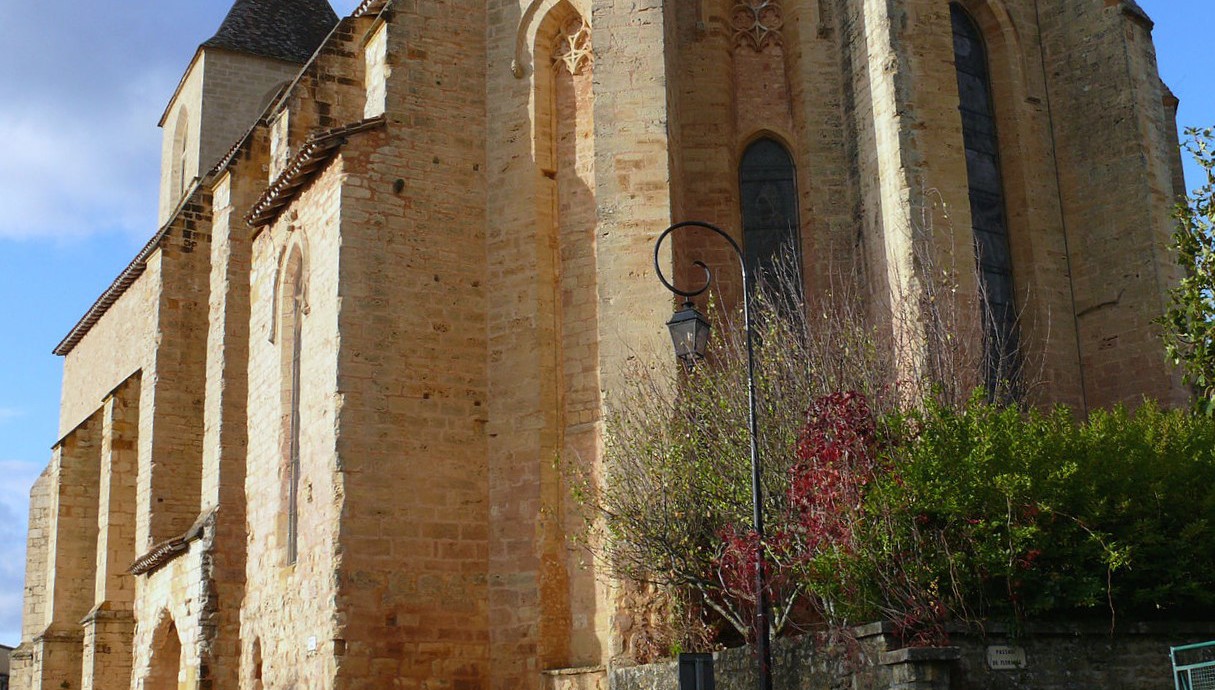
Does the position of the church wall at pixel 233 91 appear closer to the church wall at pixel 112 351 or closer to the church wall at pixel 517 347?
the church wall at pixel 112 351

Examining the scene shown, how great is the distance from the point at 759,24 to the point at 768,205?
2320 mm

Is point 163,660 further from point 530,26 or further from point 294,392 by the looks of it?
point 530,26

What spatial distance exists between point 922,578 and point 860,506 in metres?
0.83

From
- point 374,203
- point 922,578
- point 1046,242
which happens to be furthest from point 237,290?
point 922,578

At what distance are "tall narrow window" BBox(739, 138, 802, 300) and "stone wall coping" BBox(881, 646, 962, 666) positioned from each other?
23.3 ft

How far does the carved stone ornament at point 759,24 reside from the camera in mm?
16375

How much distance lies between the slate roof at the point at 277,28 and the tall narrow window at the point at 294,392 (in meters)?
14.9

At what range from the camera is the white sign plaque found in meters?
9.15

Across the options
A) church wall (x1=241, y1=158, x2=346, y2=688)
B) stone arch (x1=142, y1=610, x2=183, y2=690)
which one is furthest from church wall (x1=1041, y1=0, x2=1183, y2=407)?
stone arch (x1=142, y1=610, x2=183, y2=690)

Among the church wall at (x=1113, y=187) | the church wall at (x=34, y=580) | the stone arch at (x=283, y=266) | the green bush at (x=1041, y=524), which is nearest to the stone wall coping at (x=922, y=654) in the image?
the green bush at (x=1041, y=524)

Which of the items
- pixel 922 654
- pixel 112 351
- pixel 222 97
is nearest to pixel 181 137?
pixel 222 97

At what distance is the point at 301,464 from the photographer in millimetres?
15000

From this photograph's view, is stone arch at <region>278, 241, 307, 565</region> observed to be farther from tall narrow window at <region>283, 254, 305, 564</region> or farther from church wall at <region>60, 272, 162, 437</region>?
church wall at <region>60, 272, 162, 437</region>

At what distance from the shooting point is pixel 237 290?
61.1 feet
